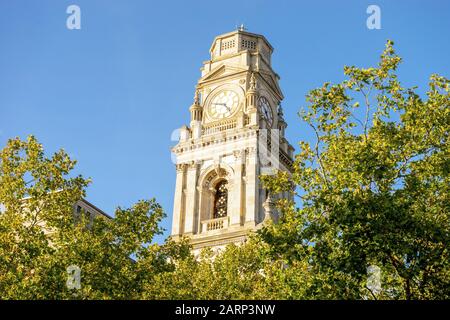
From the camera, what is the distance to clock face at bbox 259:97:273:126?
221ft

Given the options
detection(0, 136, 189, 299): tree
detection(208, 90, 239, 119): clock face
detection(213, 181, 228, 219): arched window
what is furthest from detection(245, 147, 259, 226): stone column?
detection(0, 136, 189, 299): tree

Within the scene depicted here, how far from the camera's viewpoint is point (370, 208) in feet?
82.3

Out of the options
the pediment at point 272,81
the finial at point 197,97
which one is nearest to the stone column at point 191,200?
the finial at point 197,97

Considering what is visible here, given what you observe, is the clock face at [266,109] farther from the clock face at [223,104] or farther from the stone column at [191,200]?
the stone column at [191,200]

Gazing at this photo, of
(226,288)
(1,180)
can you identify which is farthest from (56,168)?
(226,288)

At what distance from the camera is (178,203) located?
63438 millimetres

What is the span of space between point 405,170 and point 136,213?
14489mm

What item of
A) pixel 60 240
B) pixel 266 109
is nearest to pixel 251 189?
pixel 266 109

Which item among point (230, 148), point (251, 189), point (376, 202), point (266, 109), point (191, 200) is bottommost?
point (376, 202)

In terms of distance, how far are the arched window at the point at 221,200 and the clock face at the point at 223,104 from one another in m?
6.84

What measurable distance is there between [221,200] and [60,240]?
107 feet

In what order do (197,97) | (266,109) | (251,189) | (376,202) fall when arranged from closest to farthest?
1. (376,202)
2. (251,189)
3. (266,109)
4. (197,97)

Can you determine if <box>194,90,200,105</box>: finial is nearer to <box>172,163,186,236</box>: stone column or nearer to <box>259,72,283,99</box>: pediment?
<box>259,72,283,99</box>: pediment

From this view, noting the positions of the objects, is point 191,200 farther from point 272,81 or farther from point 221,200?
point 272,81
